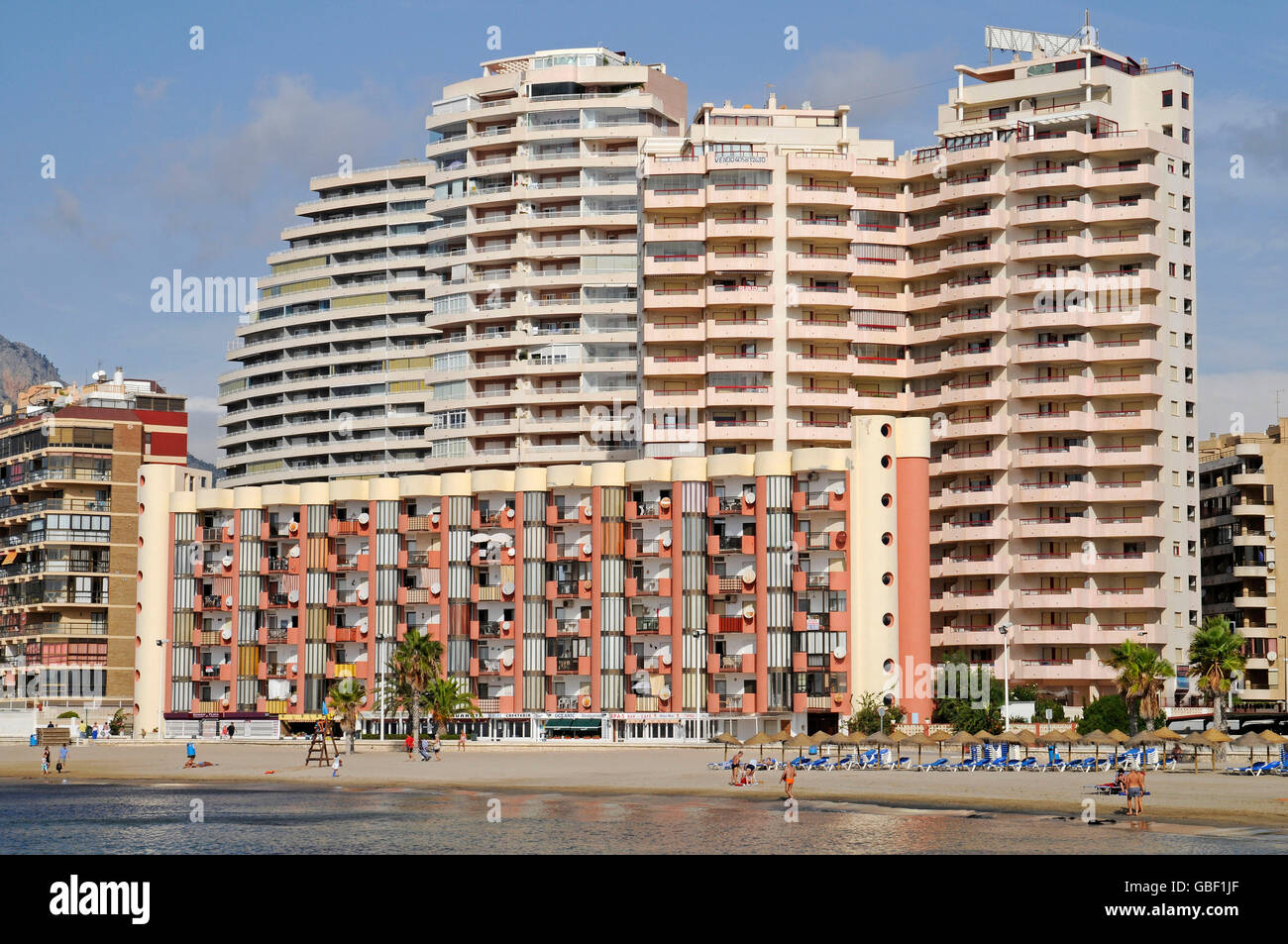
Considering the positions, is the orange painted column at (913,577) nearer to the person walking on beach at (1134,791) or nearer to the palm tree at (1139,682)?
the palm tree at (1139,682)

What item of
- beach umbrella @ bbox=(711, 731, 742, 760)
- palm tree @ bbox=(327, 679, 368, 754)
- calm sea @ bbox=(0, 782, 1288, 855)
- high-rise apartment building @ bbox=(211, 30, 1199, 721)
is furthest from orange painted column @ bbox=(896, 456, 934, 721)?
calm sea @ bbox=(0, 782, 1288, 855)

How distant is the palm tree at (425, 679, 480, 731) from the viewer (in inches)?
4813

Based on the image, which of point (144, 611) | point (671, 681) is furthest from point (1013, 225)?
point (144, 611)

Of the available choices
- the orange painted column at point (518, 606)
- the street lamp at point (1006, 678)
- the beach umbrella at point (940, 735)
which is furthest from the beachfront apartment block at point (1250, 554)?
the orange painted column at point (518, 606)

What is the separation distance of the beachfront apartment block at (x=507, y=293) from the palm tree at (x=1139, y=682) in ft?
172

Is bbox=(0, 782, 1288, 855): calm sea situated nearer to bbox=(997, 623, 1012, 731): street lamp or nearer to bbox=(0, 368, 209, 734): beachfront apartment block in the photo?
bbox=(997, 623, 1012, 731): street lamp

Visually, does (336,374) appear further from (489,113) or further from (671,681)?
(671,681)

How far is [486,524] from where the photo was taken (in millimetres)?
133875

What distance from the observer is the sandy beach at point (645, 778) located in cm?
7250

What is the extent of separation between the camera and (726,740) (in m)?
108

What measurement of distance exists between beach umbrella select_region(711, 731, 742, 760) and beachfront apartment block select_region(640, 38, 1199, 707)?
27.2m

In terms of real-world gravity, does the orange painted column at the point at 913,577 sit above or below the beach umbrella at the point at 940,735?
above

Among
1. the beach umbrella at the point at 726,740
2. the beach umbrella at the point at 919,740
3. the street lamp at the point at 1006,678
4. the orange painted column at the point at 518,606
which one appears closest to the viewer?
the beach umbrella at the point at 919,740
